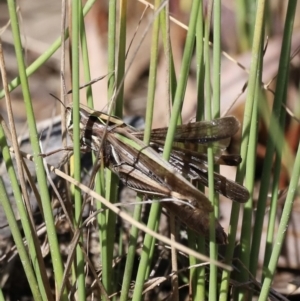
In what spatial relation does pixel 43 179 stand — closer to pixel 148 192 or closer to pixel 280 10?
pixel 148 192

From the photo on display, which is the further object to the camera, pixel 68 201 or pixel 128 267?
pixel 68 201

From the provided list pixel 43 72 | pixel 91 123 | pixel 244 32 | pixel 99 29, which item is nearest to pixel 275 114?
pixel 91 123

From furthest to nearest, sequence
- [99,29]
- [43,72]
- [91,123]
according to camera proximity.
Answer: [43,72]
[99,29]
[91,123]

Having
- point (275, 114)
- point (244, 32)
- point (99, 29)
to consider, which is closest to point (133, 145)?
point (275, 114)

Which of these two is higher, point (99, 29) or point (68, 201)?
point (99, 29)

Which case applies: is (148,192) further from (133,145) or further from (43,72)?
(43,72)

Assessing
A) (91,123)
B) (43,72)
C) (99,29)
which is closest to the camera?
(91,123)

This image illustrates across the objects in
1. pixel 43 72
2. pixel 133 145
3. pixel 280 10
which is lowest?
pixel 43 72
